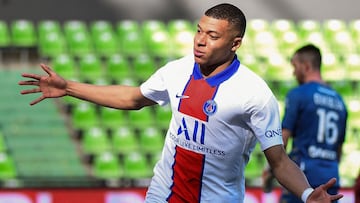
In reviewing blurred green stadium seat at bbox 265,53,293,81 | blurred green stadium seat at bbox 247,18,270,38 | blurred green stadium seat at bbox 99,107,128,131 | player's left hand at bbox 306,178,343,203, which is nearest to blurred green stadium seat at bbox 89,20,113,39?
blurred green stadium seat at bbox 99,107,128,131

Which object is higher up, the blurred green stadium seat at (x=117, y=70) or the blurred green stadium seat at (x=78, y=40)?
the blurred green stadium seat at (x=78, y=40)

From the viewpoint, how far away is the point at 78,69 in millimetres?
13883

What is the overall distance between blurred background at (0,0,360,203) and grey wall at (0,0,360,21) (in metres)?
0.02

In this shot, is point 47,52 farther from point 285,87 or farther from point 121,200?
→ point 121,200

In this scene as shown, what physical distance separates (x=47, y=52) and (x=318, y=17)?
495 centimetres

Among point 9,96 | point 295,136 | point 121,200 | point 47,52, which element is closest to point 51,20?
point 47,52

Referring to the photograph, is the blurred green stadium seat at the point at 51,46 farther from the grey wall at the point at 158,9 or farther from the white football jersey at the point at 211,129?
the white football jersey at the point at 211,129

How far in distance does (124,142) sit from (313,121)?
19.3 feet

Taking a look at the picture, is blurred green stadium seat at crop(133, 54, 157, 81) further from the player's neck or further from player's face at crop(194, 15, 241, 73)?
player's face at crop(194, 15, 241, 73)

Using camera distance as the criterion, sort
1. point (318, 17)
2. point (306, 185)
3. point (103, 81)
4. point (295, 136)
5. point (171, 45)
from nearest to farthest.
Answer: point (306, 185) → point (295, 136) → point (103, 81) → point (171, 45) → point (318, 17)

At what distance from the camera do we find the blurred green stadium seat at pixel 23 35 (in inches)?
565

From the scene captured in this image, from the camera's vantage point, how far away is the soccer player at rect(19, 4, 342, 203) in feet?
14.9

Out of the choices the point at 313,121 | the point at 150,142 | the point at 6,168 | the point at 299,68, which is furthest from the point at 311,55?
the point at 150,142

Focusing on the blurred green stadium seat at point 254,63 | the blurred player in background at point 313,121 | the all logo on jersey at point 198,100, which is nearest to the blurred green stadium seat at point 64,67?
the blurred green stadium seat at point 254,63
